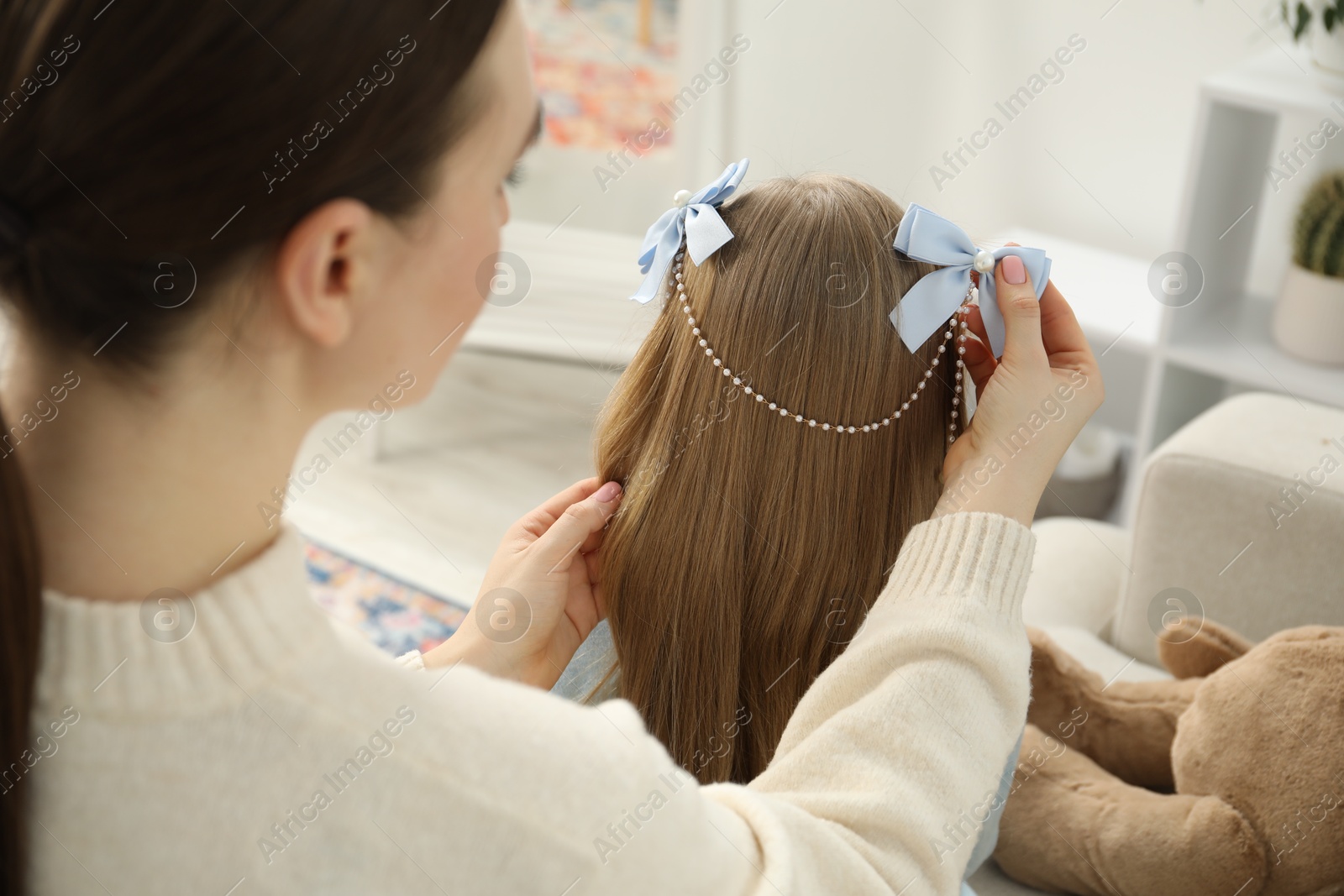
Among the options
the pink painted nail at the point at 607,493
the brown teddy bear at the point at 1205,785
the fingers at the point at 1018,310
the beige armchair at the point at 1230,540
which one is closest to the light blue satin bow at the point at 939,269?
the fingers at the point at 1018,310

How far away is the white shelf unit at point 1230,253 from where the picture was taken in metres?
1.72

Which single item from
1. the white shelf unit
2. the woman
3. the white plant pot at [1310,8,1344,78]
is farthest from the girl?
the white plant pot at [1310,8,1344,78]

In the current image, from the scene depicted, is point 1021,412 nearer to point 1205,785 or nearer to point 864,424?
point 864,424

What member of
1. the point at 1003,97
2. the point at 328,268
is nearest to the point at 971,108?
the point at 1003,97

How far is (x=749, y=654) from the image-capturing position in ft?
3.47

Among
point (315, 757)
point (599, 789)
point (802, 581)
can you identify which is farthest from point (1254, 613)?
point (315, 757)

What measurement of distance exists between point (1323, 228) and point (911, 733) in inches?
53.8

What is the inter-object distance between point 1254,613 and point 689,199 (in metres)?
0.87

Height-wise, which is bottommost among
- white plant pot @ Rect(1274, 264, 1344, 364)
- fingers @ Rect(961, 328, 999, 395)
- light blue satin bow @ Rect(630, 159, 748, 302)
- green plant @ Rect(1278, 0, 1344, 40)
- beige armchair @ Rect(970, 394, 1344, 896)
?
white plant pot @ Rect(1274, 264, 1344, 364)

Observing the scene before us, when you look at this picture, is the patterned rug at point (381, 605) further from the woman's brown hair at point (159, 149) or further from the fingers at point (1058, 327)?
the woman's brown hair at point (159, 149)

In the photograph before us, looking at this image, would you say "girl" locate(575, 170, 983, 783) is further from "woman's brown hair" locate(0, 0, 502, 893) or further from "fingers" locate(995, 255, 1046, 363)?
"woman's brown hair" locate(0, 0, 502, 893)

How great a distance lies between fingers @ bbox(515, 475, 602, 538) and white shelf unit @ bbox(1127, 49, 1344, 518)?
1.16 meters

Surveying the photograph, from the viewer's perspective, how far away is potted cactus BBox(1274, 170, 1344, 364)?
1713mm

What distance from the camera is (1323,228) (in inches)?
68.0
